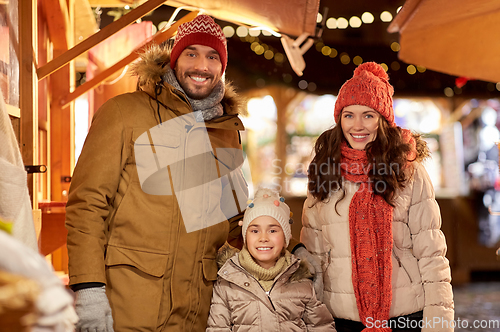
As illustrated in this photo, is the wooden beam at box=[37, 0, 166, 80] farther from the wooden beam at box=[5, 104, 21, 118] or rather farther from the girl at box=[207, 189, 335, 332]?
the girl at box=[207, 189, 335, 332]

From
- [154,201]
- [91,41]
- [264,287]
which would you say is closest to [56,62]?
[91,41]

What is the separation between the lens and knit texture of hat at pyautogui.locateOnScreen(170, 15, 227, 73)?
2.14m

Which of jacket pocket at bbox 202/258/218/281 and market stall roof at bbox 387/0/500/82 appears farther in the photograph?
market stall roof at bbox 387/0/500/82

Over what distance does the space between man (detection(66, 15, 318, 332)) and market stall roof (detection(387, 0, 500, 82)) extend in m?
1.56

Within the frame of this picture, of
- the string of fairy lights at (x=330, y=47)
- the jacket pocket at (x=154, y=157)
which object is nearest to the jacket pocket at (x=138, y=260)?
the jacket pocket at (x=154, y=157)

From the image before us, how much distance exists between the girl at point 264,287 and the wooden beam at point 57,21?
7.52ft

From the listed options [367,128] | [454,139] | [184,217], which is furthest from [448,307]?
[454,139]

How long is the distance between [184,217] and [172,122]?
415mm

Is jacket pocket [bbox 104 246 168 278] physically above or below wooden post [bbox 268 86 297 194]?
below

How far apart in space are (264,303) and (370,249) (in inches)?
20.7

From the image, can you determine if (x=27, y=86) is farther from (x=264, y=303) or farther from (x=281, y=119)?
(x=281, y=119)

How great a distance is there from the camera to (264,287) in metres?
2.06

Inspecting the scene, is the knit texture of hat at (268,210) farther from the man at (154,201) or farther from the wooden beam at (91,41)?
the wooden beam at (91,41)

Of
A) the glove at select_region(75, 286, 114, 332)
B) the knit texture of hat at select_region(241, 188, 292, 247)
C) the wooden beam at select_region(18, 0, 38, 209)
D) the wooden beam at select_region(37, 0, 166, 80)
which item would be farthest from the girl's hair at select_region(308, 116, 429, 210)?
the wooden beam at select_region(18, 0, 38, 209)
